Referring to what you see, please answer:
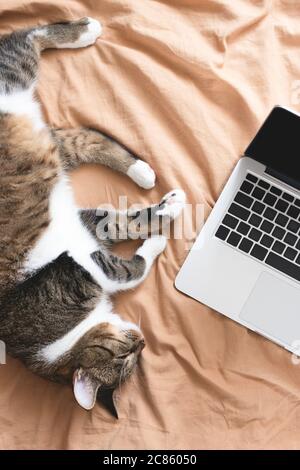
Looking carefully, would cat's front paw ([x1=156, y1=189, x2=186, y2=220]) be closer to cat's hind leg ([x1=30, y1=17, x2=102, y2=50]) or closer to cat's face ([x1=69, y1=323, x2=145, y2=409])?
cat's face ([x1=69, y1=323, x2=145, y2=409])

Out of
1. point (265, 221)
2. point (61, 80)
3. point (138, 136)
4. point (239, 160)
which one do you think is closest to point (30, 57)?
point (61, 80)

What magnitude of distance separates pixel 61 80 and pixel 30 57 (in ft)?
0.36

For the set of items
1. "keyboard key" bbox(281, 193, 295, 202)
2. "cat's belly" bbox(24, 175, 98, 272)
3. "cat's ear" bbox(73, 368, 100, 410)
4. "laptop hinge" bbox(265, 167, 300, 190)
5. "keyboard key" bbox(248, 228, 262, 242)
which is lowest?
"cat's ear" bbox(73, 368, 100, 410)

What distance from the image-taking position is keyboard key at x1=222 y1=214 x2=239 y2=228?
4.99 feet

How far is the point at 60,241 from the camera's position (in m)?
1.62

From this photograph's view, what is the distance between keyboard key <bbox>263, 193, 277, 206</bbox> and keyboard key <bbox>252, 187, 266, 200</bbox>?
1 cm

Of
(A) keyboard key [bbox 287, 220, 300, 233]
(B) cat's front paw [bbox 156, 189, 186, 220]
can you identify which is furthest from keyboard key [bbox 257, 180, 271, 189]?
(B) cat's front paw [bbox 156, 189, 186, 220]

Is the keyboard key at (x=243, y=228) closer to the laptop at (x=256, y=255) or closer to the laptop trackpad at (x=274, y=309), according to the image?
the laptop at (x=256, y=255)

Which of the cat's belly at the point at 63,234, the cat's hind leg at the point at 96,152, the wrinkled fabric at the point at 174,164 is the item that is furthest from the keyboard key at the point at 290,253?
the cat's belly at the point at 63,234

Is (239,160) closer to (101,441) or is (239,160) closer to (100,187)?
(100,187)

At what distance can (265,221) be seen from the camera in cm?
151

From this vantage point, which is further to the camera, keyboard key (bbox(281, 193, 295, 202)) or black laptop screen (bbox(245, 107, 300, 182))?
keyboard key (bbox(281, 193, 295, 202))

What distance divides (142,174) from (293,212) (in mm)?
425

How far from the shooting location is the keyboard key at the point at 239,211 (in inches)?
59.7
